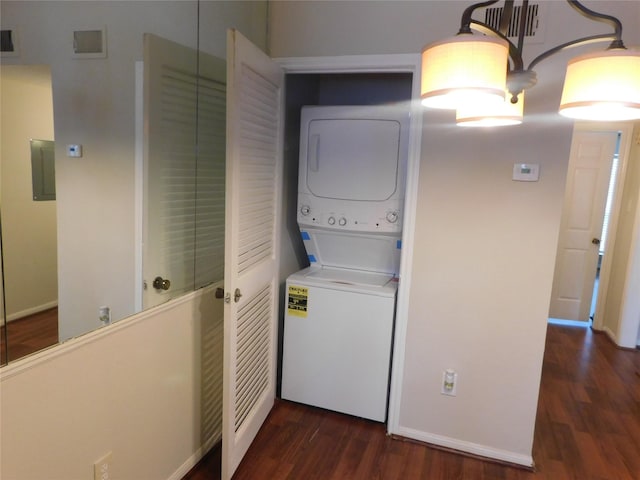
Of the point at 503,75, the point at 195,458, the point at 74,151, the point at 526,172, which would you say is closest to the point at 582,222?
the point at 526,172

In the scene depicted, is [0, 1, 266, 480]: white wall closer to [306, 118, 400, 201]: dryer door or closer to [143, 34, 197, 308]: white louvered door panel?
[143, 34, 197, 308]: white louvered door panel

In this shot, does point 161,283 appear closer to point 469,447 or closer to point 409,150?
point 409,150

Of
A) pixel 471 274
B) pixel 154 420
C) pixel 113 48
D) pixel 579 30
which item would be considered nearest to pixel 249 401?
pixel 154 420

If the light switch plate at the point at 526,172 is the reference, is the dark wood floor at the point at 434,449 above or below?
below

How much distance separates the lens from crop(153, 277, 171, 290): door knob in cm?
178

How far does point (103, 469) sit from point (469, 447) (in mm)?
1760

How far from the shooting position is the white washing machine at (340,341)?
2381 millimetres

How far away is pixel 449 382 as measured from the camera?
7.29 ft

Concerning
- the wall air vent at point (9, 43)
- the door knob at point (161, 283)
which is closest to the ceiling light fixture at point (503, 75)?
the wall air vent at point (9, 43)

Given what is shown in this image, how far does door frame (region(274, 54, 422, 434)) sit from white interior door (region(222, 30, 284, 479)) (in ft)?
0.73

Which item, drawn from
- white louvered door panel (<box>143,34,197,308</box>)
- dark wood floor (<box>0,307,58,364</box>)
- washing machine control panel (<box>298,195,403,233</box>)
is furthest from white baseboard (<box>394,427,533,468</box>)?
dark wood floor (<box>0,307,58,364</box>)

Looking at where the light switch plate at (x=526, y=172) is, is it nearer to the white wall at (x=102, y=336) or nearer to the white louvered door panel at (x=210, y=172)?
the white louvered door panel at (x=210, y=172)

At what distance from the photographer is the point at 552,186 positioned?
1.96 m

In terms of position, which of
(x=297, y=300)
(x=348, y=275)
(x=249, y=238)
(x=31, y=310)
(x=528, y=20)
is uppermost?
(x=528, y=20)
